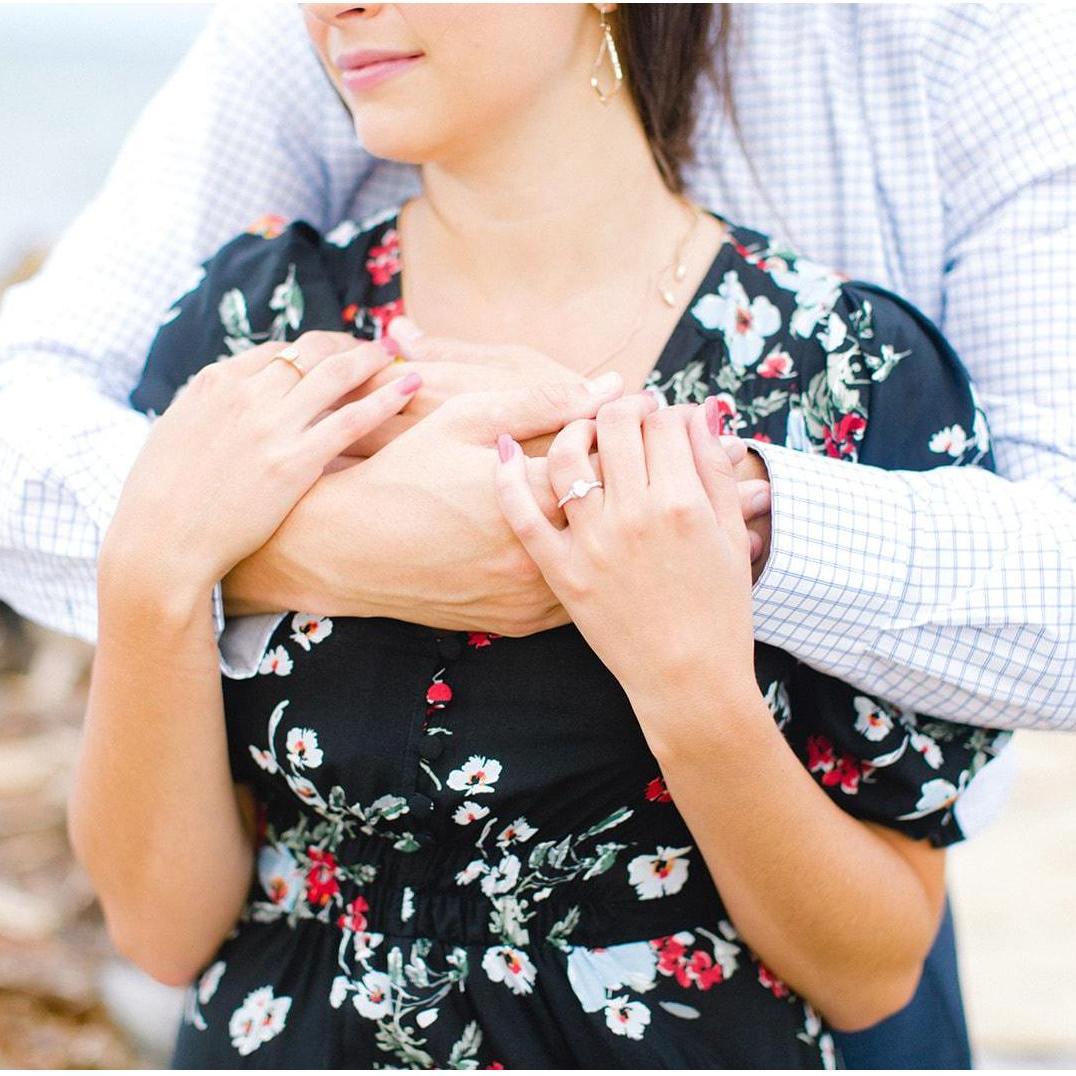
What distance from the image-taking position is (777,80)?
5.64 ft

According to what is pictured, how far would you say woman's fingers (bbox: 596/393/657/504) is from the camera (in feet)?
3.87

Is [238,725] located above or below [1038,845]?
above

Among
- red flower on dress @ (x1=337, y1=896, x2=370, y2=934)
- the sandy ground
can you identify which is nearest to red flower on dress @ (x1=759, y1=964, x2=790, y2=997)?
red flower on dress @ (x1=337, y1=896, x2=370, y2=934)

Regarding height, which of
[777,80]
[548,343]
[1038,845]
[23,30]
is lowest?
[1038,845]

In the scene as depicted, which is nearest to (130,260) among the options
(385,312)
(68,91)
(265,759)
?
(385,312)

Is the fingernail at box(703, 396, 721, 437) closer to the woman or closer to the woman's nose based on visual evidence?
the woman

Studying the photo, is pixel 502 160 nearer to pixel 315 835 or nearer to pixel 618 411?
pixel 618 411

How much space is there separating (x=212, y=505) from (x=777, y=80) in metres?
0.97

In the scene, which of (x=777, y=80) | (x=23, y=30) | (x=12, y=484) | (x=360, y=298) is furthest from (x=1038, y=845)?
(x=23, y=30)

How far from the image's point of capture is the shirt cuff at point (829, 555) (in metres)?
1.25

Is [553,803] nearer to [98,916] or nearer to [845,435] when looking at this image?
[845,435]

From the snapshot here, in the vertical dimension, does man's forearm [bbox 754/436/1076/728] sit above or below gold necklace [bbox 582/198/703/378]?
below

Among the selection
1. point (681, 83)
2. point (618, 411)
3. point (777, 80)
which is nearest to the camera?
point (618, 411)

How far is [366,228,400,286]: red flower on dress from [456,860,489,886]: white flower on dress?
0.69 meters
